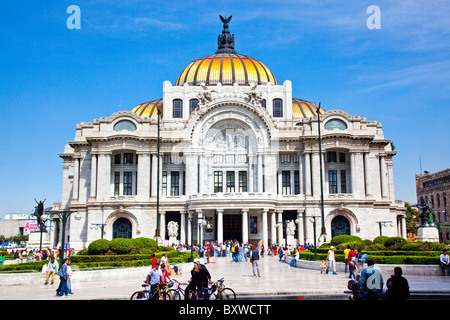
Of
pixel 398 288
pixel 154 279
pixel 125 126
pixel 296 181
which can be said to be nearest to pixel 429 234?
pixel 296 181

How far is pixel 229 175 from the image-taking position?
237ft

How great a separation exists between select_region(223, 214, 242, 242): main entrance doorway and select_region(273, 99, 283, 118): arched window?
68.1 feet

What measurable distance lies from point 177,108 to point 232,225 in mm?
23197

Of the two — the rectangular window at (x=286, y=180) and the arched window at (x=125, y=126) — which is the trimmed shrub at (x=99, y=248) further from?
the rectangular window at (x=286, y=180)

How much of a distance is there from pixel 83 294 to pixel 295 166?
165ft

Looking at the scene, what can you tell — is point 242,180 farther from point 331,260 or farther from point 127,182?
point 331,260

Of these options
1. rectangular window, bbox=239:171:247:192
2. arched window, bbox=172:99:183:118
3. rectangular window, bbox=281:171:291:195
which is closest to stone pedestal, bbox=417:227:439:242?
rectangular window, bbox=281:171:291:195

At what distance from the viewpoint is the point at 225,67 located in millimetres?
83562

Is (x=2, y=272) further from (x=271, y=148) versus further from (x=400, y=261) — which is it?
(x=271, y=148)

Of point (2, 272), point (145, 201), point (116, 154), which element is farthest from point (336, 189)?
point (2, 272)

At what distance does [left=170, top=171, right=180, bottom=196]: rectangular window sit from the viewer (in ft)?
233

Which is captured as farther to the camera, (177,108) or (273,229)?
(177,108)

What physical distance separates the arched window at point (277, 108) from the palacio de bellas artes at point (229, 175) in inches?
304

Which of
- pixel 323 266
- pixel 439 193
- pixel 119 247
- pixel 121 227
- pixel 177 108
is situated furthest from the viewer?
pixel 439 193
